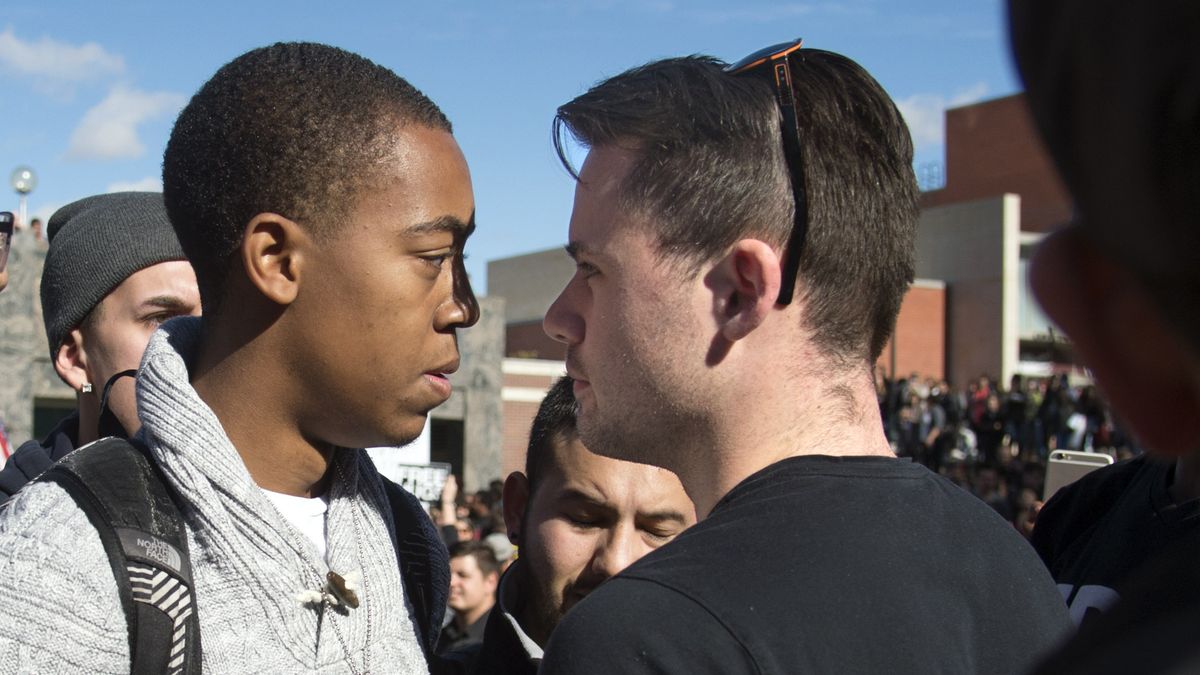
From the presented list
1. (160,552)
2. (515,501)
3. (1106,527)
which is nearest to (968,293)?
(1106,527)

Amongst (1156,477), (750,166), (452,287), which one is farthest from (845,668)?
(1156,477)

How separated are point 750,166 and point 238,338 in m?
0.95

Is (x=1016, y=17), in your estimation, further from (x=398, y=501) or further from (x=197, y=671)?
(x=398, y=501)

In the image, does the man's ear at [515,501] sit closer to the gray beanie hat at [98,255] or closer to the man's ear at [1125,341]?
the gray beanie hat at [98,255]

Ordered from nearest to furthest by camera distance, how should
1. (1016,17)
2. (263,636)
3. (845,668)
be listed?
(1016,17)
(845,668)
(263,636)

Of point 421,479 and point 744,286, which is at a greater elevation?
point 744,286

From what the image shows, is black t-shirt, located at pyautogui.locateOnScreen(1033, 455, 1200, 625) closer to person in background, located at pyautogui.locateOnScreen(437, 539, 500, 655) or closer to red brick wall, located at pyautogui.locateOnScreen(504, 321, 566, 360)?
person in background, located at pyautogui.locateOnScreen(437, 539, 500, 655)

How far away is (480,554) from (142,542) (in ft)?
20.9

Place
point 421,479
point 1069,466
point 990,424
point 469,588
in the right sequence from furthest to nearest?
point 990,424, point 421,479, point 469,588, point 1069,466

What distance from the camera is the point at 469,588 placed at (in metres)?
7.84

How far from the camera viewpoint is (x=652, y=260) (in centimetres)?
194

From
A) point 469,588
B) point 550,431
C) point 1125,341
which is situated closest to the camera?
point 1125,341

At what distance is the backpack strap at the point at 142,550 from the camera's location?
177 centimetres

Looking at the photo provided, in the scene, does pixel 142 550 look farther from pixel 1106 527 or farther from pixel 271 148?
pixel 1106 527
